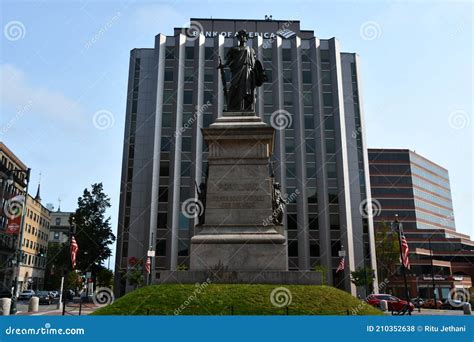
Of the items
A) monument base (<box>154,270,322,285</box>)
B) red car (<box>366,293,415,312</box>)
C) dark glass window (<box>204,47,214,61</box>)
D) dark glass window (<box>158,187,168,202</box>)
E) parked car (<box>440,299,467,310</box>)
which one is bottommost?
parked car (<box>440,299,467,310</box>)

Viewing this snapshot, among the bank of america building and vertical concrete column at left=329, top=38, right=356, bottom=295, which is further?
the bank of america building

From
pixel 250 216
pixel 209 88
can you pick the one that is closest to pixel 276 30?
pixel 209 88

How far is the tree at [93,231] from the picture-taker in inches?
2199

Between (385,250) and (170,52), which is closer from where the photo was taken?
(170,52)

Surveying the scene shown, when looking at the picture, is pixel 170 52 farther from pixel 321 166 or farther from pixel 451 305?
pixel 451 305

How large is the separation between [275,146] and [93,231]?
2895 cm

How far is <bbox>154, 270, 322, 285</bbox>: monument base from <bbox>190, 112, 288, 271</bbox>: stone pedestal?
428 millimetres

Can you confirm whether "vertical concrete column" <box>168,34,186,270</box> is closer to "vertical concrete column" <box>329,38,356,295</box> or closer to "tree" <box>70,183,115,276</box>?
"tree" <box>70,183,115,276</box>

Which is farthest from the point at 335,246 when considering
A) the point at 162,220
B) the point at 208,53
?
the point at 208,53

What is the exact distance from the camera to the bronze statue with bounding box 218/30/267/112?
18594 mm

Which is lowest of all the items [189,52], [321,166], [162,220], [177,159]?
[162,220]

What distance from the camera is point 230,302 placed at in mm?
11945

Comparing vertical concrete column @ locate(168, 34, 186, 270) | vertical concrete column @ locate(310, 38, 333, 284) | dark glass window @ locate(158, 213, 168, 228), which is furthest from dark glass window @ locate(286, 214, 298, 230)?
dark glass window @ locate(158, 213, 168, 228)
